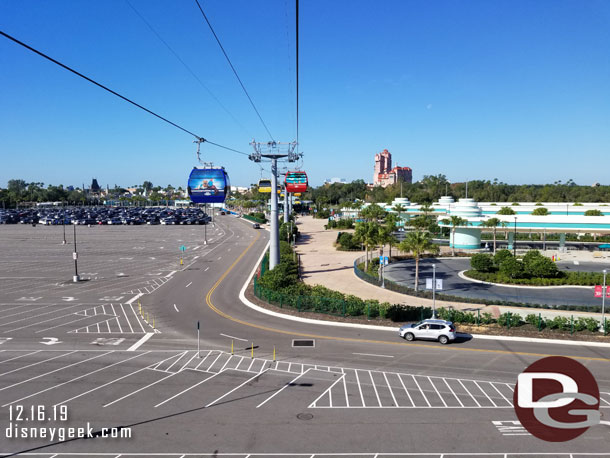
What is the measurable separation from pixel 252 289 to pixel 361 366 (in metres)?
21.1

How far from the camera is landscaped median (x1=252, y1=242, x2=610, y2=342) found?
83.1 feet

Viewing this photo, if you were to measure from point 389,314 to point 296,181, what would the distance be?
81.4 feet

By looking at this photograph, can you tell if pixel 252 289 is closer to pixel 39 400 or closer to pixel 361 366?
pixel 361 366

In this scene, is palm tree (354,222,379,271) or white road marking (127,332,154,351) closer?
white road marking (127,332,154,351)

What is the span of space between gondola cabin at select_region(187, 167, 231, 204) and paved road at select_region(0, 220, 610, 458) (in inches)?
374

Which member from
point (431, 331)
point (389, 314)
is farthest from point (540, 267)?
point (431, 331)

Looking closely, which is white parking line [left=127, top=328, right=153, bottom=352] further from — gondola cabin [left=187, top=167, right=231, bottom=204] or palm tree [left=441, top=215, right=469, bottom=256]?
palm tree [left=441, top=215, right=469, bottom=256]

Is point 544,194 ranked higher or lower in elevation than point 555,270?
higher

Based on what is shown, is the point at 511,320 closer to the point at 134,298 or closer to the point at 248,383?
the point at 248,383

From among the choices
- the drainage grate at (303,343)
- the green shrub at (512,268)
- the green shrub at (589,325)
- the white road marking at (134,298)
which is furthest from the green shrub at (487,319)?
the white road marking at (134,298)

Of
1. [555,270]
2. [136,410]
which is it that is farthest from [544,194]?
[136,410]

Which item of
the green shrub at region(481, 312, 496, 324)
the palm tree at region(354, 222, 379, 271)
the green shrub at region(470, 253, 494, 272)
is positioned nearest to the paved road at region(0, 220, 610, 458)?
the green shrub at region(481, 312, 496, 324)

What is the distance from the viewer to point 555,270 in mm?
40625

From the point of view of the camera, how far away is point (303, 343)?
79.5 ft
